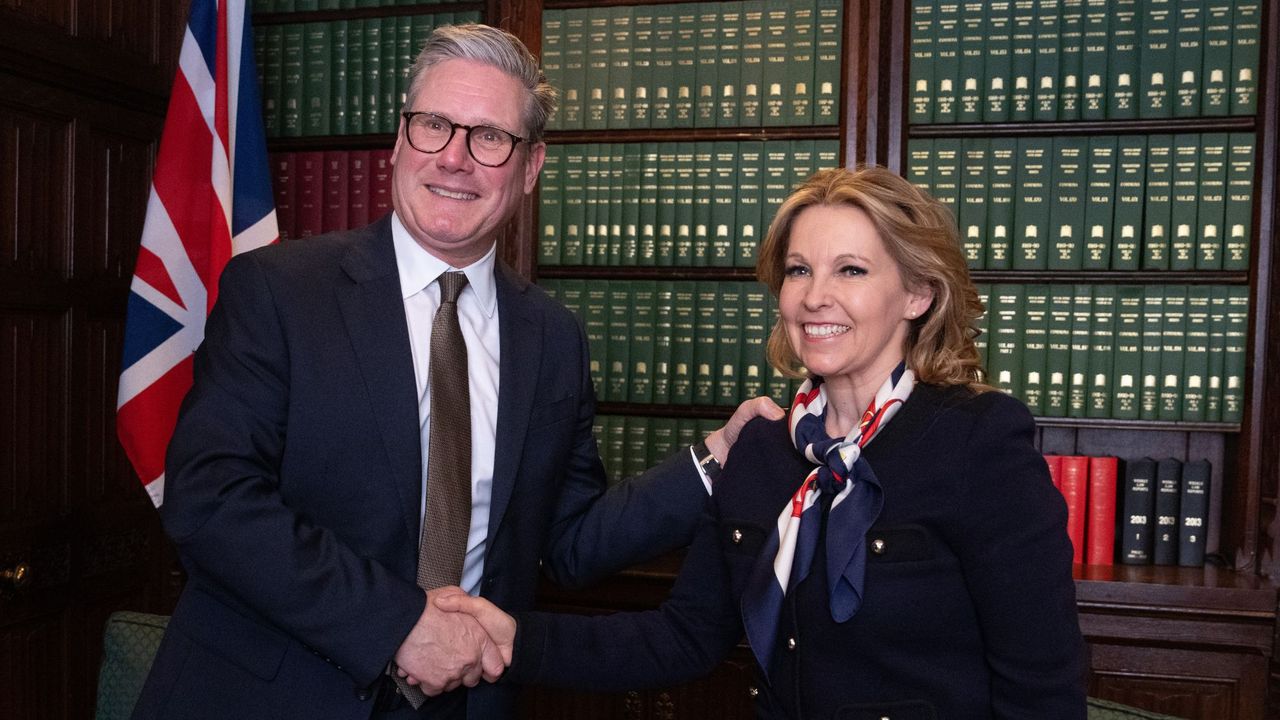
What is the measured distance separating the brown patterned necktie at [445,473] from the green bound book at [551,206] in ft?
4.70

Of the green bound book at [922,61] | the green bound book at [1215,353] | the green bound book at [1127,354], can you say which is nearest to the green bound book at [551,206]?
the green bound book at [922,61]

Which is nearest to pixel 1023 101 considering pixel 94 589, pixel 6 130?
pixel 6 130

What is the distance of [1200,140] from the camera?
2.79 m

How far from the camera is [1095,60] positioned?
2826mm

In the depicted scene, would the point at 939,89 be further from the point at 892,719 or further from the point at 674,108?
the point at 892,719

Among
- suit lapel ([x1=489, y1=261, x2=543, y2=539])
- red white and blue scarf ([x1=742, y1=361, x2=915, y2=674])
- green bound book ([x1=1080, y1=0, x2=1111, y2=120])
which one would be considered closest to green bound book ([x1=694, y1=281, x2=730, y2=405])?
green bound book ([x1=1080, y1=0, x2=1111, y2=120])

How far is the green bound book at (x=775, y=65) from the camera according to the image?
298cm

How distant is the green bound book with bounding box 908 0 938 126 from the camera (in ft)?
9.54

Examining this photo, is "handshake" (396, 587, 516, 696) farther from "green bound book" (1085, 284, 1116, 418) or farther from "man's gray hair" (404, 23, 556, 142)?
"green bound book" (1085, 284, 1116, 418)

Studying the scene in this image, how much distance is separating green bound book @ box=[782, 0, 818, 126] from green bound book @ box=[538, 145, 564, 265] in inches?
26.1

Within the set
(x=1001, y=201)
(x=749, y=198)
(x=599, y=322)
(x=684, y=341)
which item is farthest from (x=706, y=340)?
(x=1001, y=201)

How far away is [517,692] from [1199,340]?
6.64 ft

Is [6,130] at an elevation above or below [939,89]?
below

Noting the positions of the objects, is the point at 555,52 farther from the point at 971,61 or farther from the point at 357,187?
the point at 971,61
